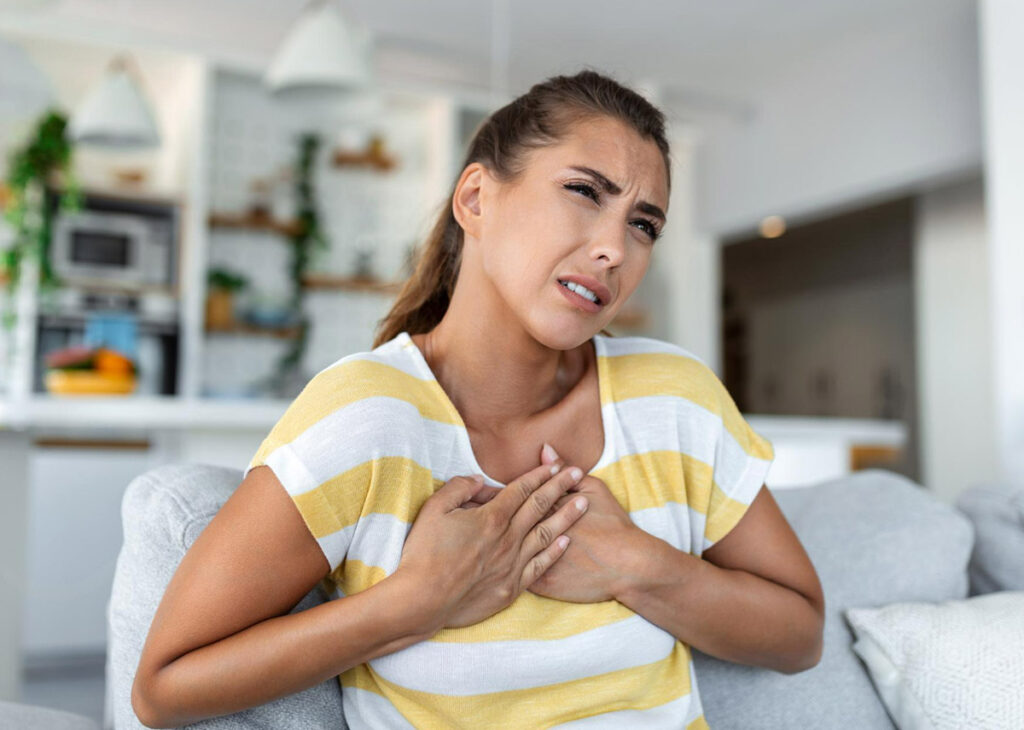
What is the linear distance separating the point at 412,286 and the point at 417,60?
4838mm

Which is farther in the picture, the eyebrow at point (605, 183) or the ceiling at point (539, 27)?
the ceiling at point (539, 27)

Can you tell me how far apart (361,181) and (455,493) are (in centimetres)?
522

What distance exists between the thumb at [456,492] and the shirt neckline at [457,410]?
0.03 meters

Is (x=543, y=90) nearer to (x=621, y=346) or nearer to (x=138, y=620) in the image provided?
(x=621, y=346)

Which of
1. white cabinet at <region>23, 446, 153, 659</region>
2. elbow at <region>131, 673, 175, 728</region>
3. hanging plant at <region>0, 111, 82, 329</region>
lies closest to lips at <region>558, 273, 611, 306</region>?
elbow at <region>131, 673, 175, 728</region>

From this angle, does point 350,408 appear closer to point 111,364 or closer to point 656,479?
point 656,479

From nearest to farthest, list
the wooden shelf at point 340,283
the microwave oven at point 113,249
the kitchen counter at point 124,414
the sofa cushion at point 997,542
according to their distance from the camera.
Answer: the sofa cushion at point 997,542, the kitchen counter at point 124,414, the microwave oven at point 113,249, the wooden shelf at point 340,283

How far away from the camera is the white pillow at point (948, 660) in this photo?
1251 mm

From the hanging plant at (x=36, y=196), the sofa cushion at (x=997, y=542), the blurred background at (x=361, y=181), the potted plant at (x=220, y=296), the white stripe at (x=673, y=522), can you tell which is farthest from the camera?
the potted plant at (x=220, y=296)

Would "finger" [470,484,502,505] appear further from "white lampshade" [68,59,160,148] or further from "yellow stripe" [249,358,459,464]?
"white lampshade" [68,59,160,148]

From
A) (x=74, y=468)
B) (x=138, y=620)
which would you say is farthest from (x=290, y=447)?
(x=74, y=468)

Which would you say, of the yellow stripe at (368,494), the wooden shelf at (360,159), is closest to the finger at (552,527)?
the yellow stripe at (368,494)

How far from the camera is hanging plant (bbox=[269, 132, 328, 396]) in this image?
18.7 ft

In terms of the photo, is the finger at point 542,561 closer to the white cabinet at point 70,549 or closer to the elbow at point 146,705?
A: the elbow at point 146,705
